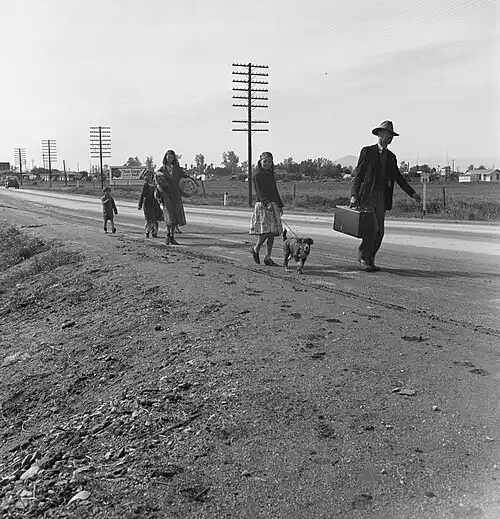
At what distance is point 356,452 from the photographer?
336 cm

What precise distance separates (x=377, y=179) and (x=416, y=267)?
1.81m

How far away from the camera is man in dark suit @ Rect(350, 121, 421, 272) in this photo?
27.0 feet

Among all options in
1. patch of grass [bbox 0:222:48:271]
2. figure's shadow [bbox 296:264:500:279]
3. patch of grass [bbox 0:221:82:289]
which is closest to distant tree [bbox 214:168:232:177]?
patch of grass [bbox 0:222:48:271]

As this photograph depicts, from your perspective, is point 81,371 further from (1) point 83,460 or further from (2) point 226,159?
(2) point 226,159

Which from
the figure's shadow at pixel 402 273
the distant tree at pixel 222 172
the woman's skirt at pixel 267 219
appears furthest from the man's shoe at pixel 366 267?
the distant tree at pixel 222 172

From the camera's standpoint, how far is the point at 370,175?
8297 mm

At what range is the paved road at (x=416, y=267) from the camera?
255 inches

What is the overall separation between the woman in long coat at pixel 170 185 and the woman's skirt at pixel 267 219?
3.43 m

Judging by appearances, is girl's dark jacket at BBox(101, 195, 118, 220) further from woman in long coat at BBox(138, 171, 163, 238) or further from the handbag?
the handbag

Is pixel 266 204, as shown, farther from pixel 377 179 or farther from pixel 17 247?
pixel 17 247

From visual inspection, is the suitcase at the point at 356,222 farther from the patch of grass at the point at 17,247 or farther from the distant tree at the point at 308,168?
the distant tree at the point at 308,168

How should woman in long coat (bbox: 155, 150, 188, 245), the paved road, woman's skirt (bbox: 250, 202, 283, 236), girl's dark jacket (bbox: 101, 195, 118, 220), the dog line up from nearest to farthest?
the paved road
the dog
woman's skirt (bbox: 250, 202, 283, 236)
woman in long coat (bbox: 155, 150, 188, 245)
girl's dark jacket (bbox: 101, 195, 118, 220)

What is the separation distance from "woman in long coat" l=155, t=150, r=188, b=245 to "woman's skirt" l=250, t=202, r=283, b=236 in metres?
3.43

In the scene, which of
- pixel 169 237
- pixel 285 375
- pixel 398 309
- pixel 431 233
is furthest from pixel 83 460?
pixel 431 233
